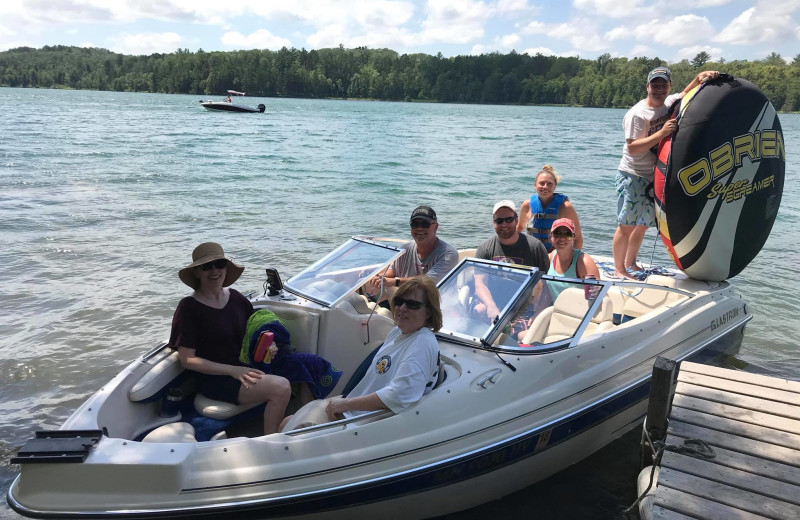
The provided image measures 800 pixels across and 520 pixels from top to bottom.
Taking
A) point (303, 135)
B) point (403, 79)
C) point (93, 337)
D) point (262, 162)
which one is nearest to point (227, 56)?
point (403, 79)

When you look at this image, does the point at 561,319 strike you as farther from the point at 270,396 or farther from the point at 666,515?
the point at 270,396

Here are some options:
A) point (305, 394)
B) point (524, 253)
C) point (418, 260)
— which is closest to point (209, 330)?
point (305, 394)

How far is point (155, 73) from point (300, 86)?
25.1 meters

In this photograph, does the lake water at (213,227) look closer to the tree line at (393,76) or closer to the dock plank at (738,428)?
the dock plank at (738,428)

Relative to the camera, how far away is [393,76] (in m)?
98.4

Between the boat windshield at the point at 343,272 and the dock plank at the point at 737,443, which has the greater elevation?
the boat windshield at the point at 343,272

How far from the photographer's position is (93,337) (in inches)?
264

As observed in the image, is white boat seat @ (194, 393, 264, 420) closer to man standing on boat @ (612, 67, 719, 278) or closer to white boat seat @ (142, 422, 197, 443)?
white boat seat @ (142, 422, 197, 443)

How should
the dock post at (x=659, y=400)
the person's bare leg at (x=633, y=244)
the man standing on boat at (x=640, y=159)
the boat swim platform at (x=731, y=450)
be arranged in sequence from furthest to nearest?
1. the person's bare leg at (x=633, y=244)
2. the man standing on boat at (x=640, y=159)
3. the dock post at (x=659, y=400)
4. the boat swim platform at (x=731, y=450)

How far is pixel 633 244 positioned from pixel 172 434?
4.63 meters

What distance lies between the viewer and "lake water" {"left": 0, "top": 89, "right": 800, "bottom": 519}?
560cm

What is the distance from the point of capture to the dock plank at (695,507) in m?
2.94

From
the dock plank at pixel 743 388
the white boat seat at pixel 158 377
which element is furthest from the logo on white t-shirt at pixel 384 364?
the dock plank at pixel 743 388

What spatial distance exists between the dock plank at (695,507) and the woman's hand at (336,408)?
162 centimetres
